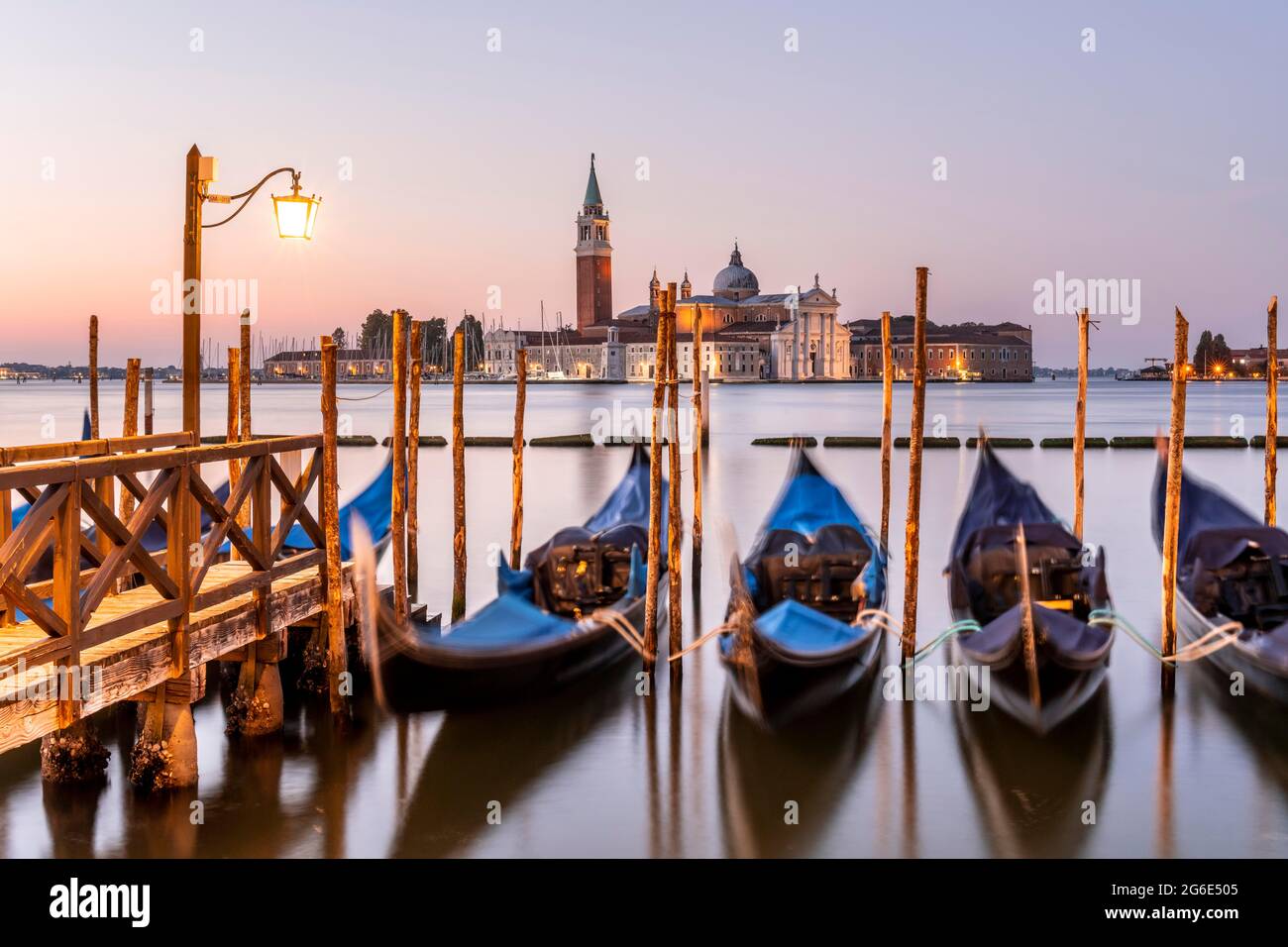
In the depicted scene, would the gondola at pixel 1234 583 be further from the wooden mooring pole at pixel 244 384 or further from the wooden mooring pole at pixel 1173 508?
the wooden mooring pole at pixel 244 384

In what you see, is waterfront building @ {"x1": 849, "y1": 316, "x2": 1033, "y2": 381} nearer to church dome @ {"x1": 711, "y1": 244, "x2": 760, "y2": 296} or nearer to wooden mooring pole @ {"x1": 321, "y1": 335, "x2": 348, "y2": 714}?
church dome @ {"x1": 711, "y1": 244, "x2": 760, "y2": 296}

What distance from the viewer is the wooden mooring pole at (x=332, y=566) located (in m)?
5.08

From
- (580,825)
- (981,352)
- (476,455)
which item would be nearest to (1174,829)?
(580,825)

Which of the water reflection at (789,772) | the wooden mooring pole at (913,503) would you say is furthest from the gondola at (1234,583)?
the water reflection at (789,772)

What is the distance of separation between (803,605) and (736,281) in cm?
7395

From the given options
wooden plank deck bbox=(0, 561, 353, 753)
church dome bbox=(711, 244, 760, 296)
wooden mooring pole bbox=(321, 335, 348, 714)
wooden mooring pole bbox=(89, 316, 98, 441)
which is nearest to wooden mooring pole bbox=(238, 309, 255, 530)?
wooden mooring pole bbox=(321, 335, 348, 714)

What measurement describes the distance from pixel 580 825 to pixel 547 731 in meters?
0.86

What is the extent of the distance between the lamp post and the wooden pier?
229 mm

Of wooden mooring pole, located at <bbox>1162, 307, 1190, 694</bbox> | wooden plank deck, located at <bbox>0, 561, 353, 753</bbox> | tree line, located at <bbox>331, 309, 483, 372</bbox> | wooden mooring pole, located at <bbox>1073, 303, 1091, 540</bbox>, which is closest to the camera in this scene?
wooden plank deck, located at <bbox>0, 561, 353, 753</bbox>

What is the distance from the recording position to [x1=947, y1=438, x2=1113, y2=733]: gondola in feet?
16.8

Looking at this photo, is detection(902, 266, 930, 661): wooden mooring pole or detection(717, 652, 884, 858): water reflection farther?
detection(902, 266, 930, 661): wooden mooring pole

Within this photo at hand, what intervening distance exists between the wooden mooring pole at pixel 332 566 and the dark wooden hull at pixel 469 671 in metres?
0.39

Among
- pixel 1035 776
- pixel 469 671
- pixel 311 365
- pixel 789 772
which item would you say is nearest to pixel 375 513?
pixel 469 671
